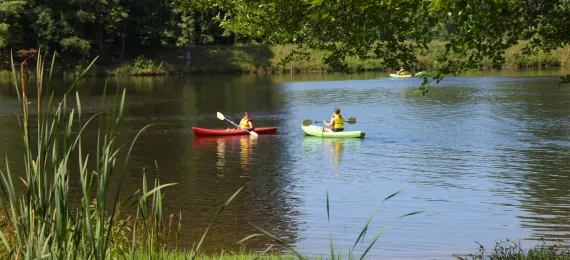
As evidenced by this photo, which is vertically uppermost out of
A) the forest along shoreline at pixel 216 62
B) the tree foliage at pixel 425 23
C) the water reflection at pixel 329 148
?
the tree foliage at pixel 425 23

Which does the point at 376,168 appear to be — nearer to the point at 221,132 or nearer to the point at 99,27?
the point at 221,132

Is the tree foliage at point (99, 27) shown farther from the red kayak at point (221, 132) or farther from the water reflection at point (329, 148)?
the water reflection at point (329, 148)

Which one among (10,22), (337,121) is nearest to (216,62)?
(10,22)

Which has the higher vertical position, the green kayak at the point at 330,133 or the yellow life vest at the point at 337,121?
the yellow life vest at the point at 337,121

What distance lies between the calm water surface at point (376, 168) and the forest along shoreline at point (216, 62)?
2511 cm

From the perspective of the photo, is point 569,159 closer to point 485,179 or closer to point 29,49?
point 485,179

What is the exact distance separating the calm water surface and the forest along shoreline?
989 inches

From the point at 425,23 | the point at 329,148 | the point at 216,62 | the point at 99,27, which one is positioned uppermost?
the point at 99,27

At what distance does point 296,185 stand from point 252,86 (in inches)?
1492

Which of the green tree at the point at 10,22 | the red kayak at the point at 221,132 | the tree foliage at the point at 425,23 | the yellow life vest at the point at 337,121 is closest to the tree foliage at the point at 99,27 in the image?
the green tree at the point at 10,22

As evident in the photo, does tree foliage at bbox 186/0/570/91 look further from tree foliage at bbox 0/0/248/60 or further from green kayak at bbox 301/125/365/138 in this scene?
tree foliage at bbox 0/0/248/60

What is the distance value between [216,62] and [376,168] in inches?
2158

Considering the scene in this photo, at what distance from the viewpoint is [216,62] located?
250ft

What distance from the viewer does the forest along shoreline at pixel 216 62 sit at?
72062mm
